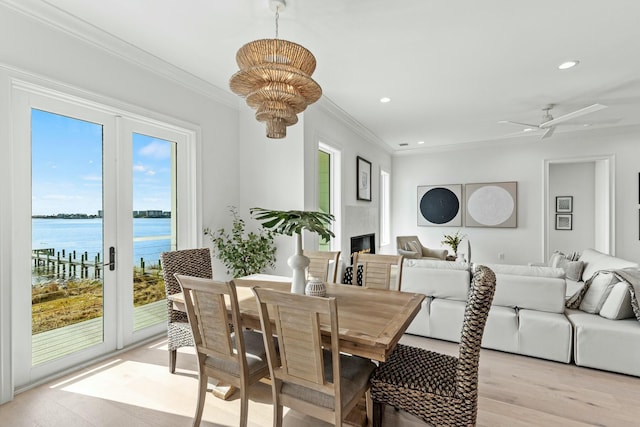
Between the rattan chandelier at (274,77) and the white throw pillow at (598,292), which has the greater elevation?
the rattan chandelier at (274,77)

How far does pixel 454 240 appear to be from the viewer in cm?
615

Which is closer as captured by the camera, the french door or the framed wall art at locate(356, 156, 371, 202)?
the french door

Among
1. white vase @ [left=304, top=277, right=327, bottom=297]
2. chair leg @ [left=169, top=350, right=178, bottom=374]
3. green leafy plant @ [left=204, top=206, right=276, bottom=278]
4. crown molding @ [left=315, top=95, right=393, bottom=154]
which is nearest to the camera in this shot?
white vase @ [left=304, top=277, right=327, bottom=297]

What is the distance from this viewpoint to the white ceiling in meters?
2.22

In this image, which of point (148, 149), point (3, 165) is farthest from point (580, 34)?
point (3, 165)

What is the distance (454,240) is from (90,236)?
572cm

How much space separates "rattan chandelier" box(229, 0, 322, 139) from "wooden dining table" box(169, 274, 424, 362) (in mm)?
1222

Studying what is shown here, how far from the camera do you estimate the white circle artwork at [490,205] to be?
618 centimetres

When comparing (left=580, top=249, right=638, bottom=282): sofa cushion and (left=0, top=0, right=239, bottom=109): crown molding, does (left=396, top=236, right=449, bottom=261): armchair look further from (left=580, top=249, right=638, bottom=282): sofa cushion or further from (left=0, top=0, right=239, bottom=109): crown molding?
(left=0, top=0, right=239, bottom=109): crown molding

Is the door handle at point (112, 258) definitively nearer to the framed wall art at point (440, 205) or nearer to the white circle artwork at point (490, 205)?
the framed wall art at point (440, 205)

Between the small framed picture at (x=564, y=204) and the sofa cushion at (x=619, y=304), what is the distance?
4445 mm

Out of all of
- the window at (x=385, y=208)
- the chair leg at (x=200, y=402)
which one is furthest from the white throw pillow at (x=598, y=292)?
the window at (x=385, y=208)

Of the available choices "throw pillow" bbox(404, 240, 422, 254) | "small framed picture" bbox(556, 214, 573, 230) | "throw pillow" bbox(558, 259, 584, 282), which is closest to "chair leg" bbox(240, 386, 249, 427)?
"throw pillow" bbox(558, 259, 584, 282)

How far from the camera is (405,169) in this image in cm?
716
